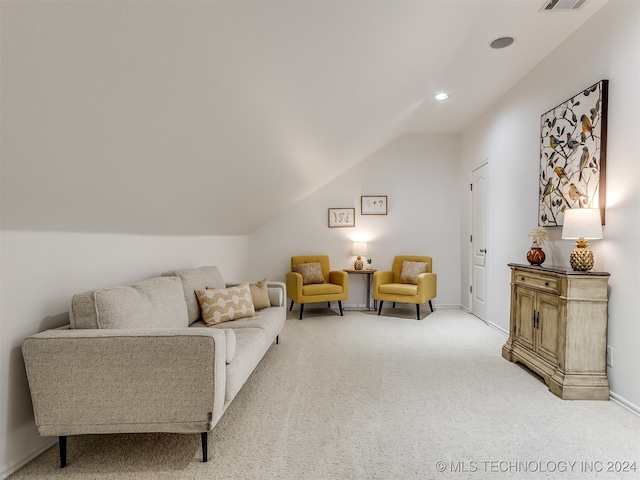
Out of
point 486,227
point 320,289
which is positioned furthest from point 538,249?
point 320,289

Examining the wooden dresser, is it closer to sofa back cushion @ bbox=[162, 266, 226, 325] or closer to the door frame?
the door frame

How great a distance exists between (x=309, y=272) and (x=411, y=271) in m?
1.48

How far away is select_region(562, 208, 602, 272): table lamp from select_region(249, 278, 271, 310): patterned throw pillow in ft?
8.22

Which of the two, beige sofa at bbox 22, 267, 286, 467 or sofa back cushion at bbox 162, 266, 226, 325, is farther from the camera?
sofa back cushion at bbox 162, 266, 226, 325

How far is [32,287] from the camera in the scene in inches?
67.2

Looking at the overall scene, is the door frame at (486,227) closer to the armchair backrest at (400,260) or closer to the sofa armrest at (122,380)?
the armchair backrest at (400,260)

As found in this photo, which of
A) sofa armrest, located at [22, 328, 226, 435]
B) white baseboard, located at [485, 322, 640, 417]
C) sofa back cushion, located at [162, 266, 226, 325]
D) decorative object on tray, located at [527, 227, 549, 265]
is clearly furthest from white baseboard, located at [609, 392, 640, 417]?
sofa back cushion, located at [162, 266, 226, 325]

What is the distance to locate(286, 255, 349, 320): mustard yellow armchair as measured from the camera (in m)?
4.71

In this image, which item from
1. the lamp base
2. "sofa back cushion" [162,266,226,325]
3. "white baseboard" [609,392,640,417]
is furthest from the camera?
"sofa back cushion" [162,266,226,325]

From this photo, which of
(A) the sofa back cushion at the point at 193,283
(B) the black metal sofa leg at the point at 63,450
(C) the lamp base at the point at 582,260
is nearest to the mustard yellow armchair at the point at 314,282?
(A) the sofa back cushion at the point at 193,283

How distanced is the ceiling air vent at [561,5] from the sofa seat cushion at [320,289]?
11.7ft

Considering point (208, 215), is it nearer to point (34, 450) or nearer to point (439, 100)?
point (34, 450)

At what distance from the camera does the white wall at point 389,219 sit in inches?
215

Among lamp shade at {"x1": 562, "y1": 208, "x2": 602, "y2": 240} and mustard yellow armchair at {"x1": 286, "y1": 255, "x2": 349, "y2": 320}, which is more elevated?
lamp shade at {"x1": 562, "y1": 208, "x2": 602, "y2": 240}
